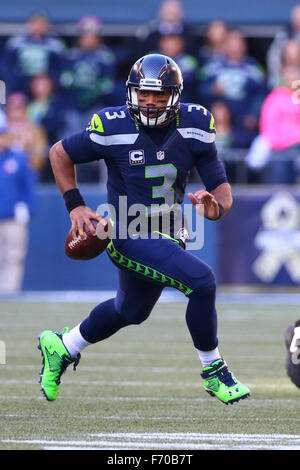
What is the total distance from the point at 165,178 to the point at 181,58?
24.6ft

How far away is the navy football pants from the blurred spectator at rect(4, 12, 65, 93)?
7834 mm

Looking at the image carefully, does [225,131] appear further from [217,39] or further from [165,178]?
[165,178]

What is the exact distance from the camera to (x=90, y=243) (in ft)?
16.6

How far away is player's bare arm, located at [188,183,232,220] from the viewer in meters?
4.88

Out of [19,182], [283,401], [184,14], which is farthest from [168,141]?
[184,14]

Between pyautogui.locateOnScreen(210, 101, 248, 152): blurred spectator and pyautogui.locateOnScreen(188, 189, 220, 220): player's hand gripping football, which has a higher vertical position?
pyautogui.locateOnScreen(188, 189, 220, 220): player's hand gripping football

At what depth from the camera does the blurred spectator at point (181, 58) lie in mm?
12305

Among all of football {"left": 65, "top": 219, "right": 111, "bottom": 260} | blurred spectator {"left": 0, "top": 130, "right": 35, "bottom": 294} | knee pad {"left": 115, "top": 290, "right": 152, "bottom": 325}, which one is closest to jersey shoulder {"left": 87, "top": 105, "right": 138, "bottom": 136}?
football {"left": 65, "top": 219, "right": 111, "bottom": 260}

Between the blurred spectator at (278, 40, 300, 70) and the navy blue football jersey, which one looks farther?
the blurred spectator at (278, 40, 300, 70)
